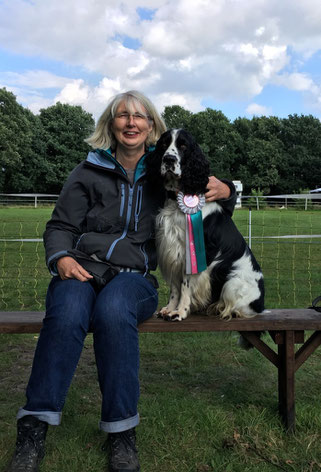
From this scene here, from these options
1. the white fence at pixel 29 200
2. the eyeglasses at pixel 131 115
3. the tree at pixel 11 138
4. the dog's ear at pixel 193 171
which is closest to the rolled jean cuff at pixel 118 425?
the dog's ear at pixel 193 171

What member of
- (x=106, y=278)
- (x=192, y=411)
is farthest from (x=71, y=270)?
(x=192, y=411)

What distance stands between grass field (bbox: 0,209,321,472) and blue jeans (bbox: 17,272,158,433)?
1.11 feet

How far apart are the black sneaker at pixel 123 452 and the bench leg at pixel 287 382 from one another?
1020 mm

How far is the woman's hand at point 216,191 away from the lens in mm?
2986

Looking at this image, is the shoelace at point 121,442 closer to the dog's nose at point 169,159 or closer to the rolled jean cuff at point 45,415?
the rolled jean cuff at point 45,415

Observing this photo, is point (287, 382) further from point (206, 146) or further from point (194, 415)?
point (206, 146)

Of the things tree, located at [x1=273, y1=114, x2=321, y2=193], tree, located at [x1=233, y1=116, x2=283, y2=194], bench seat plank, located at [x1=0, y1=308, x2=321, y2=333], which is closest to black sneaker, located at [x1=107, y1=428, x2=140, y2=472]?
bench seat plank, located at [x1=0, y1=308, x2=321, y2=333]

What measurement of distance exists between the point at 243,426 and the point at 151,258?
1.16 metres

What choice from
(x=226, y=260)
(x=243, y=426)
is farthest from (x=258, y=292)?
(x=243, y=426)

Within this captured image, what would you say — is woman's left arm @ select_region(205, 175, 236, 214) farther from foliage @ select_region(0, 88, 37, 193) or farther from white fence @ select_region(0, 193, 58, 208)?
foliage @ select_region(0, 88, 37, 193)

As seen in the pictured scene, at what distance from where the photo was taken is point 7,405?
319 cm

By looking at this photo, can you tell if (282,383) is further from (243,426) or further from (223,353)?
(223,353)

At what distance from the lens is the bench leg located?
2.87 meters

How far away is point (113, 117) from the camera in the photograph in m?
2.99
